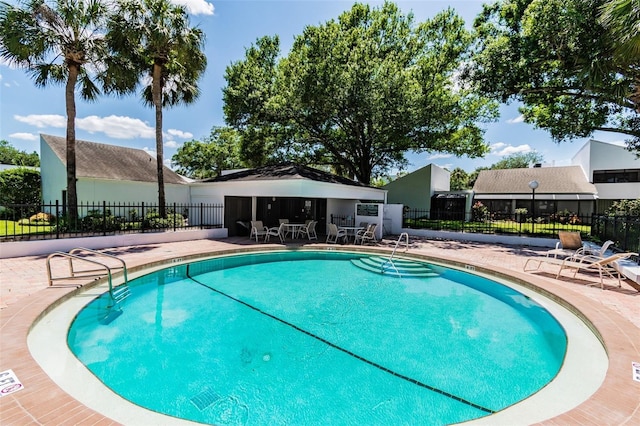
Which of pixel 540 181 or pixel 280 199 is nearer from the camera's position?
pixel 280 199

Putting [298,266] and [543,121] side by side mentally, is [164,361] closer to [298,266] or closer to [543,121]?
[298,266]

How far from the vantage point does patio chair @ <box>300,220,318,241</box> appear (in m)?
16.9

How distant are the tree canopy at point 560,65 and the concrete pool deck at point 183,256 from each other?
7.90 meters

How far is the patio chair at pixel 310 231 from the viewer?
16.9 meters

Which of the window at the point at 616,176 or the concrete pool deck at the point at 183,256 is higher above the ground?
the window at the point at 616,176

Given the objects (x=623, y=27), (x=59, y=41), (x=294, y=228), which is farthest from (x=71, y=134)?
(x=623, y=27)

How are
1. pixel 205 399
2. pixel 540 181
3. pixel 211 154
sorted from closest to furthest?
pixel 205 399 → pixel 540 181 → pixel 211 154

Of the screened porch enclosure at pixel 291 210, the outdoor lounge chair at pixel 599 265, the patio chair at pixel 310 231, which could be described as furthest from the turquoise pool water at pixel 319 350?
the screened porch enclosure at pixel 291 210

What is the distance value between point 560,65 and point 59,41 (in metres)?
22.2

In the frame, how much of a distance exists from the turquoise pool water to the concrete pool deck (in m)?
0.78

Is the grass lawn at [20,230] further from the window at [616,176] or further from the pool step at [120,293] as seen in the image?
the window at [616,176]

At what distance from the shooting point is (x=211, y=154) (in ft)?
151

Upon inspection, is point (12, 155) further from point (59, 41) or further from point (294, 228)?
point (294, 228)

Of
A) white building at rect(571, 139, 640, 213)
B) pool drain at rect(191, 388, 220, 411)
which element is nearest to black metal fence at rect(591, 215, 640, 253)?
pool drain at rect(191, 388, 220, 411)
